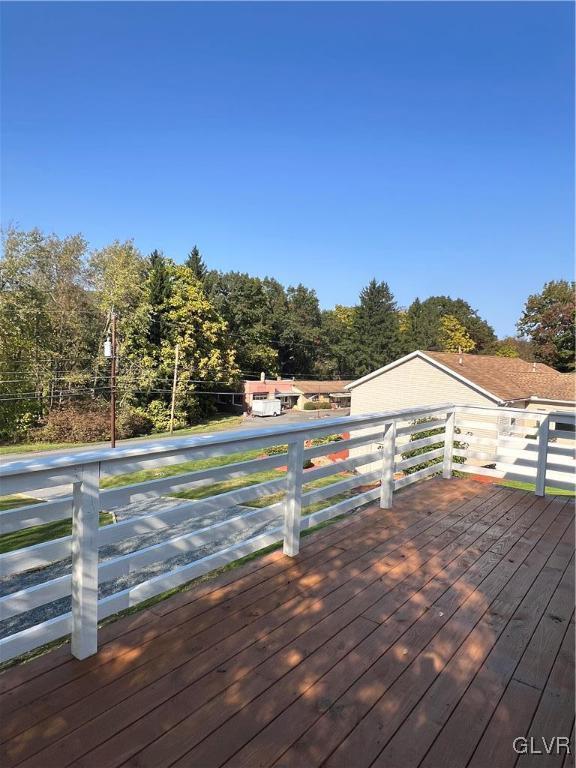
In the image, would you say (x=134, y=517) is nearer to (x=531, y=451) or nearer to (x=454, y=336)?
(x=531, y=451)

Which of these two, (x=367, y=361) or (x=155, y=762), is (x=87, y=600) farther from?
(x=367, y=361)

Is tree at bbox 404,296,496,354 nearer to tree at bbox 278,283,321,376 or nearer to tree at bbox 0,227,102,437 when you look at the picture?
tree at bbox 278,283,321,376

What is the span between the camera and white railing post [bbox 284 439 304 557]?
2883 millimetres

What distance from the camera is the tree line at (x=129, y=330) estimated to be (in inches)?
952

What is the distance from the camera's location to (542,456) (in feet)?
15.3

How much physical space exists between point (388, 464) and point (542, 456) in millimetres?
1885

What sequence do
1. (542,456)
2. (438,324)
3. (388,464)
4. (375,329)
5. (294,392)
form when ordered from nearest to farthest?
(388,464) → (542,456) → (294,392) → (375,329) → (438,324)

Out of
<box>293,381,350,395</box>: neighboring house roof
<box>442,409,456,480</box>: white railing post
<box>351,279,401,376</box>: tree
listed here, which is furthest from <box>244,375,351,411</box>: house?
<box>442,409,456,480</box>: white railing post

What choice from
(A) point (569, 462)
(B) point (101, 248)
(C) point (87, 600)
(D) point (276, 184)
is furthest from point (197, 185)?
(C) point (87, 600)

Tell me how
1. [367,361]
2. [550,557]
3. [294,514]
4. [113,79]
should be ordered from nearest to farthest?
1. [294,514]
2. [550,557]
3. [113,79]
4. [367,361]

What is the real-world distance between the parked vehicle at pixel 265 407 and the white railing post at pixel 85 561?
3467 cm

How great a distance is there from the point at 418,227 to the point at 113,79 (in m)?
20.2

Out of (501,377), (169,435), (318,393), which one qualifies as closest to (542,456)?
(501,377)

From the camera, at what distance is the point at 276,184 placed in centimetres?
1902
